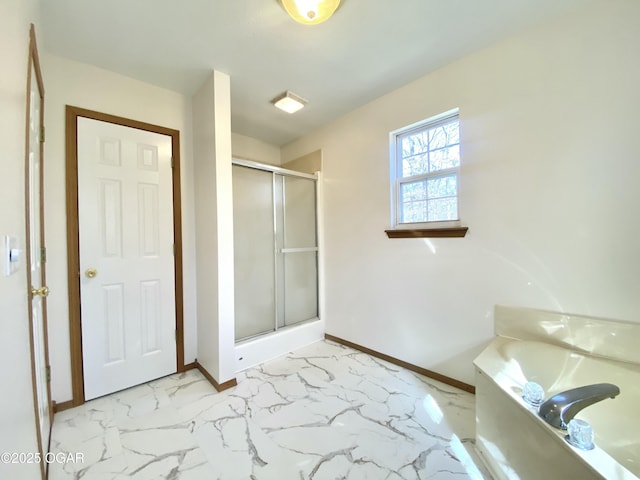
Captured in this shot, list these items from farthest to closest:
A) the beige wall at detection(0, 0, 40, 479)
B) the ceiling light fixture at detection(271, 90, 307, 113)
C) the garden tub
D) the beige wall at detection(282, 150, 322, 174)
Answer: the beige wall at detection(282, 150, 322, 174)
the ceiling light fixture at detection(271, 90, 307, 113)
the garden tub
the beige wall at detection(0, 0, 40, 479)

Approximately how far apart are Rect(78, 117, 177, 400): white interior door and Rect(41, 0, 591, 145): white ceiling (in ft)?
1.67

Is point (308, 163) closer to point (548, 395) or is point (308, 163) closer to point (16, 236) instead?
point (16, 236)

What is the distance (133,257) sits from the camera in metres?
2.04

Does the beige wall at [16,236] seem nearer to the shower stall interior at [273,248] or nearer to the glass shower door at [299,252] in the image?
the shower stall interior at [273,248]

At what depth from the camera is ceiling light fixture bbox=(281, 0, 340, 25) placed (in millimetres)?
1376

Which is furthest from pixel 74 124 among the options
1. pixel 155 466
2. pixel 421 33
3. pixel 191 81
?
pixel 421 33

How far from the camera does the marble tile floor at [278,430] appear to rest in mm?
1307

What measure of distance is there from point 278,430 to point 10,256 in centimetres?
152

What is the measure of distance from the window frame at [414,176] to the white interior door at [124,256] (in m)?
1.93

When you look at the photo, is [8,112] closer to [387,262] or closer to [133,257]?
[133,257]

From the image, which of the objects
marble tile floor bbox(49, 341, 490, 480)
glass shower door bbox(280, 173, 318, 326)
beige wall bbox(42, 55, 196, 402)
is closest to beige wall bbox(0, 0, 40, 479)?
marble tile floor bbox(49, 341, 490, 480)

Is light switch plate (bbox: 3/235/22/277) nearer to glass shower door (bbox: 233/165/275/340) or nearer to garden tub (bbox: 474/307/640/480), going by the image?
glass shower door (bbox: 233/165/275/340)

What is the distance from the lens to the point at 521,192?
1.67 m

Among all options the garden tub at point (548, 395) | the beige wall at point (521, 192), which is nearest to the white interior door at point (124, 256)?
the beige wall at point (521, 192)
